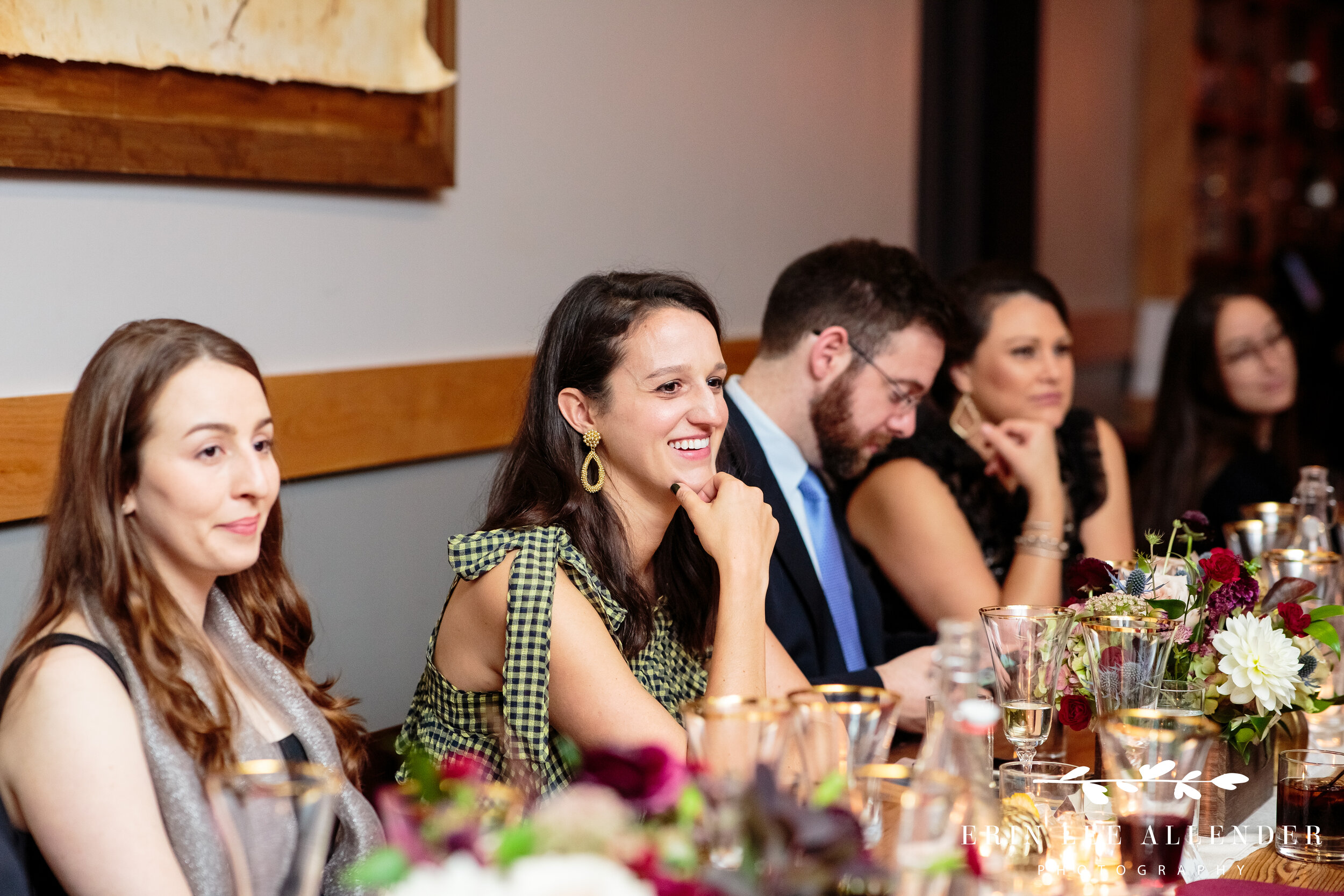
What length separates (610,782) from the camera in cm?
90

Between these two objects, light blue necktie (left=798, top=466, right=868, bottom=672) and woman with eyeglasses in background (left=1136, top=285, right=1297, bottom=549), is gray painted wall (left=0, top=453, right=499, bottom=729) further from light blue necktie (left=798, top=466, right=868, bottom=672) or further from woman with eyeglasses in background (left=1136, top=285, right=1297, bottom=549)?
woman with eyeglasses in background (left=1136, top=285, right=1297, bottom=549)

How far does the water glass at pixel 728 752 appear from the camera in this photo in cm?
90

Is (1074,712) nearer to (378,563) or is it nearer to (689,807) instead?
(689,807)

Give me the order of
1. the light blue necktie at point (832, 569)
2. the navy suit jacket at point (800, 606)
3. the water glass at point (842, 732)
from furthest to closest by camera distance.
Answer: the light blue necktie at point (832, 569) → the navy suit jacket at point (800, 606) → the water glass at point (842, 732)

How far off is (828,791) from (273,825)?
375 mm

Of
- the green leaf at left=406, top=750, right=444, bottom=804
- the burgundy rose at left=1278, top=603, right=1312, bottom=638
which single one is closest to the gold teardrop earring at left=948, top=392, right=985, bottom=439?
the burgundy rose at left=1278, top=603, right=1312, bottom=638

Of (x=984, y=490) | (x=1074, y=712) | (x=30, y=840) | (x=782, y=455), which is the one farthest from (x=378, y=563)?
(x=1074, y=712)

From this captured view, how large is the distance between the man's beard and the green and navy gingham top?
695 mm

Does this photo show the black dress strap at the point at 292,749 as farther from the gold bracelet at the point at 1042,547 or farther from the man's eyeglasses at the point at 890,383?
the gold bracelet at the point at 1042,547

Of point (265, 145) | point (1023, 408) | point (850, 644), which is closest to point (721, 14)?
point (1023, 408)

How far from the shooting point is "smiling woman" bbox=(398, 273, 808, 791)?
1.66 meters

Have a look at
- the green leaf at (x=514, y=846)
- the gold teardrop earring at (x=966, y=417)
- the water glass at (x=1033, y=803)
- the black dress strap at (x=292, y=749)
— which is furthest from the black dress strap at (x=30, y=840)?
the gold teardrop earring at (x=966, y=417)

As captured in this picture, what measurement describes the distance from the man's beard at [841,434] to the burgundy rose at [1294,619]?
3.09ft

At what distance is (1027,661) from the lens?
1.48 m
